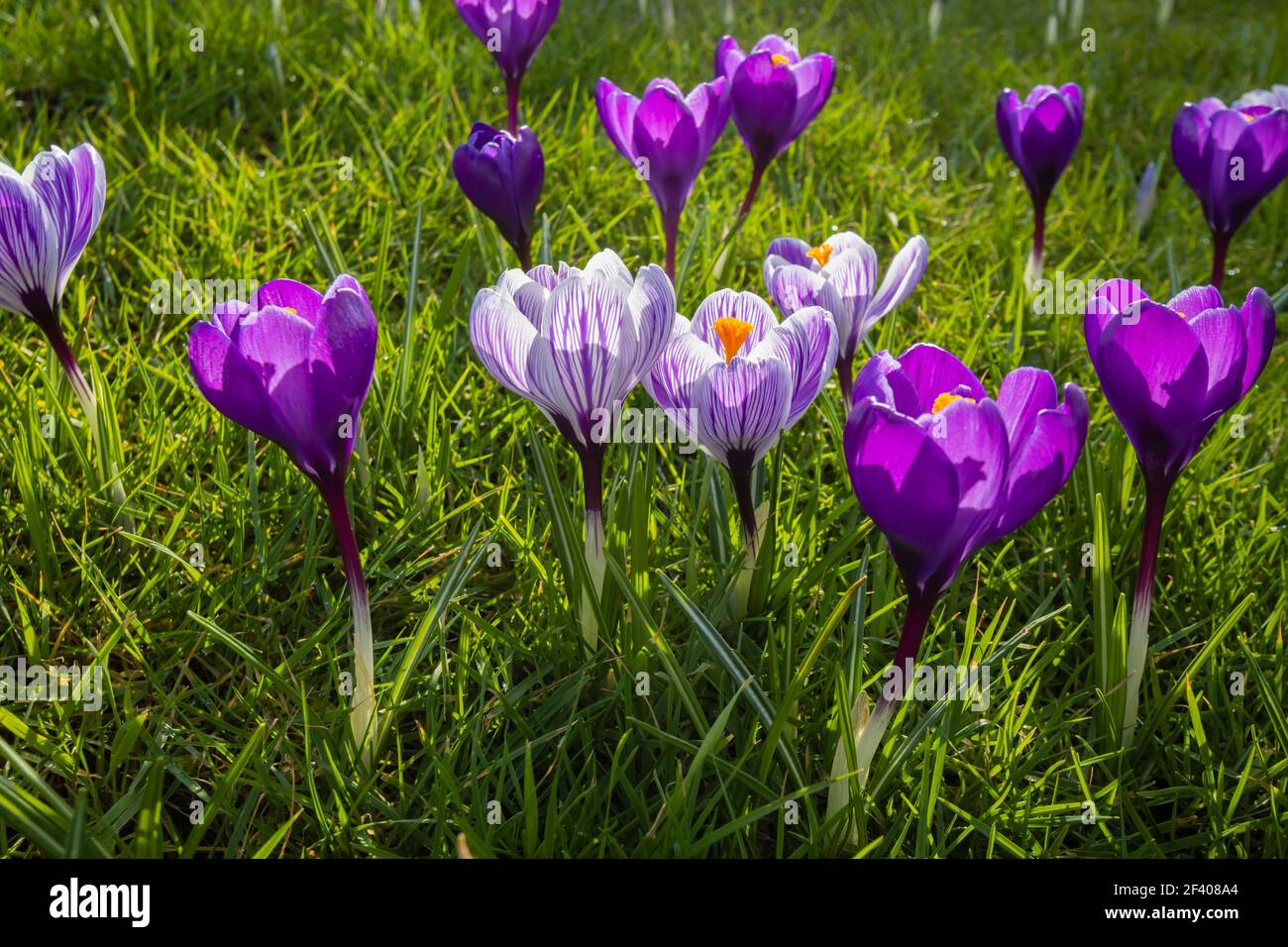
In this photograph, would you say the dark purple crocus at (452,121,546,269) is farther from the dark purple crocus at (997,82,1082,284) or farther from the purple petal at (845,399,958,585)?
the dark purple crocus at (997,82,1082,284)

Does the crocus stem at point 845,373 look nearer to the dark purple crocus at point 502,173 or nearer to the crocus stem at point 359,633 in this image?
the dark purple crocus at point 502,173

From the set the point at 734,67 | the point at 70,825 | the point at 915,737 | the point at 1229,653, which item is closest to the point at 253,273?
the point at 734,67

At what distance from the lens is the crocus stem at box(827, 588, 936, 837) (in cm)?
138

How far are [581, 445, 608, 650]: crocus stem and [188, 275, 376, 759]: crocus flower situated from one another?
0.35m

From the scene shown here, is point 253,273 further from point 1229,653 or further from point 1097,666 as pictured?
point 1229,653

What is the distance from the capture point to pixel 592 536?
1.65m

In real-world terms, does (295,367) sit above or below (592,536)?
above

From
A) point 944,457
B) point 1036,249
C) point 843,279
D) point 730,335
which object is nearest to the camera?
point 944,457

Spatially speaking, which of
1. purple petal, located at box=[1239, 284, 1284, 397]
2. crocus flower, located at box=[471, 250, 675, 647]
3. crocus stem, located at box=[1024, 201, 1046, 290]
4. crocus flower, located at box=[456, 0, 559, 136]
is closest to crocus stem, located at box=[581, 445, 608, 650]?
crocus flower, located at box=[471, 250, 675, 647]

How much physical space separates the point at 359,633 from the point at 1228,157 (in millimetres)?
2028

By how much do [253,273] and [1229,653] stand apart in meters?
2.20

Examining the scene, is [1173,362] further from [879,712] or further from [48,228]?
[48,228]

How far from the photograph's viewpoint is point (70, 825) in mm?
1245

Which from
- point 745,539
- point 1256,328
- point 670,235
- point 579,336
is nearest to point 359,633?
point 579,336
